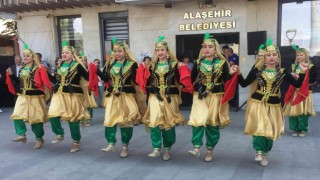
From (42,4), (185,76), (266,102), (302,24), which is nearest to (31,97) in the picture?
(185,76)

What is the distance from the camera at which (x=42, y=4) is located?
11.6 meters

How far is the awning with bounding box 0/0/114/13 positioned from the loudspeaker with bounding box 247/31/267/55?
4.45 metres

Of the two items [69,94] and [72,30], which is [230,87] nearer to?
[69,94]

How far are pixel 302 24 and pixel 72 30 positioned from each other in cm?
784

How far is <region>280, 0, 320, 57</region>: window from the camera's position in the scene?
997 cm

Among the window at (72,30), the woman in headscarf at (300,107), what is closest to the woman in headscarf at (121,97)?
the woman in headscarf at (300,107)

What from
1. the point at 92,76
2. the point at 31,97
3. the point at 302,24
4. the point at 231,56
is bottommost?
the point at 31,97

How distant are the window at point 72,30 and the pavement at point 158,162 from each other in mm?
5921

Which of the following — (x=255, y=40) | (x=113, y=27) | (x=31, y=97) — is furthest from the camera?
(x=113, y=27)

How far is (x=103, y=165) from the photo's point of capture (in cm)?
564

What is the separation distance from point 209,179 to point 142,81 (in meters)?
1.87

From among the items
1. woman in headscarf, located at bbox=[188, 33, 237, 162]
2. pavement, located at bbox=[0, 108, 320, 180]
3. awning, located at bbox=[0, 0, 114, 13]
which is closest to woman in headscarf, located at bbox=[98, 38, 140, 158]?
pavement, located at bbox=[0, 108, 320, 180]

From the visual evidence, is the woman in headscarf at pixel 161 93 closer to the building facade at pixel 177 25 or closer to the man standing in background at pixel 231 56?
the man standing in background at pixel 231 56

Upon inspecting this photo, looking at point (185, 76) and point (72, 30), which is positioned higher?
point (72, 30)
